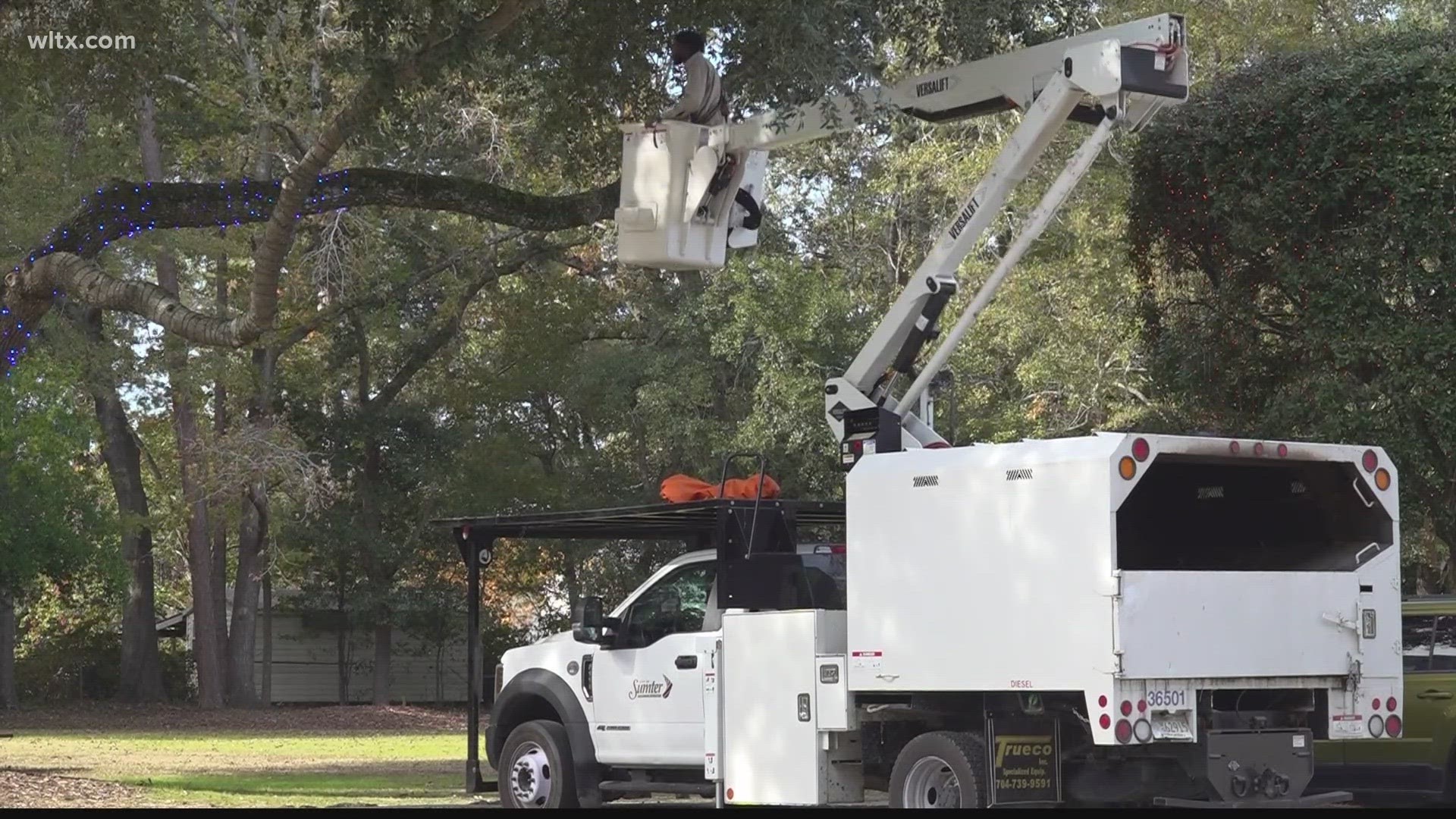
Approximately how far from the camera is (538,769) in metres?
13.6

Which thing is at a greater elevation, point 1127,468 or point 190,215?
point 190,215

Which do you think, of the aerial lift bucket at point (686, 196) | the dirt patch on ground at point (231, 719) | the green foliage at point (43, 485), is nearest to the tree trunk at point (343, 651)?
the dirt patch on ground at point (231, 719)

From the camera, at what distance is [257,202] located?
16.2 m

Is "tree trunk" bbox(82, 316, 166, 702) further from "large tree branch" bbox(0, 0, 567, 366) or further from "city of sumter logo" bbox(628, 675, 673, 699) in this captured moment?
"city of sumter logo" bbox(628, 675, 673, 699)

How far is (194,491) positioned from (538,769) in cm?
2250

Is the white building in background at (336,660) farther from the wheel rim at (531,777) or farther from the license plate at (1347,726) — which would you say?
the license plate at (1347,726)

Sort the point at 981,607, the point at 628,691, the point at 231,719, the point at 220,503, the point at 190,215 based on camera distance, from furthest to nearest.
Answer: the point at 231,719 < the point at 220,503 < the point at 190,215 < the point at 628,691 < the point at 981,607

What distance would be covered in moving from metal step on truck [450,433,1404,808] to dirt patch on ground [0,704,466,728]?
20.5 m

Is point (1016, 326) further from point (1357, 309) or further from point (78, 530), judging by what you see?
point (78, 530)

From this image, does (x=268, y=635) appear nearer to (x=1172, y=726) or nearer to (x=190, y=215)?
(x=190, y=215)

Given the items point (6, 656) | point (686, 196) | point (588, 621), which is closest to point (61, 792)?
point (588, 621)

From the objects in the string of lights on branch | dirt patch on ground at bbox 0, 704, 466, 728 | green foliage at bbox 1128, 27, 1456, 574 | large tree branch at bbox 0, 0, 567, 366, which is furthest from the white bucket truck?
dirt patch on ground at bbox 0, 704, 466, 728

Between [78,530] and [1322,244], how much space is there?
2344cm

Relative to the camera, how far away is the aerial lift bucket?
14.1m
